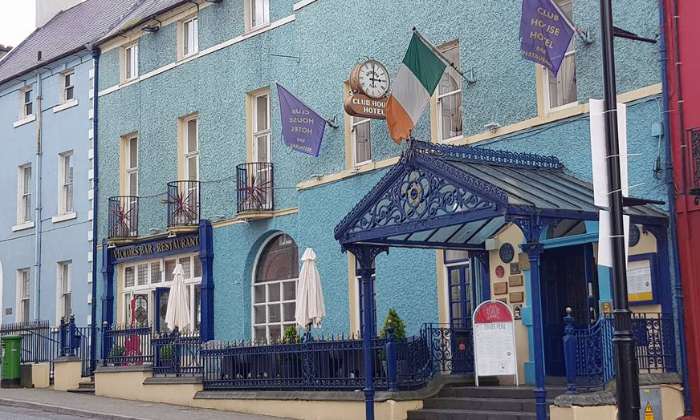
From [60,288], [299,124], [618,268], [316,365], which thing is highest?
[299,124]

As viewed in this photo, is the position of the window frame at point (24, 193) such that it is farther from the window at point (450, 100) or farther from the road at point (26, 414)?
the window at point (450, 100)

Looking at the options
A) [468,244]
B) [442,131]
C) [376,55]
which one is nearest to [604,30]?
[468,244]

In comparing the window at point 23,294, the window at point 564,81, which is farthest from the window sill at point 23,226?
the window at point 564,81

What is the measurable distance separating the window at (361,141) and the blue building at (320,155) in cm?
4

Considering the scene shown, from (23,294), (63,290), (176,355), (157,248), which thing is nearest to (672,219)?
(176,355)

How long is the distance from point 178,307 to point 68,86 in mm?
10214

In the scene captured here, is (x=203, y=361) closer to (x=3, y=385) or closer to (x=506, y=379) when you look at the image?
(x=506, y=379)

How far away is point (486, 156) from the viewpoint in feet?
47.8

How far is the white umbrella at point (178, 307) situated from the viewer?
21.8 metres

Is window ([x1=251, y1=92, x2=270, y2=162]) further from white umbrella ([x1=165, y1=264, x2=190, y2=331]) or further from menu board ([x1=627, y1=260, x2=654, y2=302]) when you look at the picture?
menu board ([x1=627, y1=260, x2=654, y2=302])

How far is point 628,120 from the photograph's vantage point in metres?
15.3

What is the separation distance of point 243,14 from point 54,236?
31.0 ft

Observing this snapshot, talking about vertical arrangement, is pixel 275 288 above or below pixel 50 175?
below

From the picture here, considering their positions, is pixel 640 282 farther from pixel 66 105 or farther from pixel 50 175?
pixel 50 175
